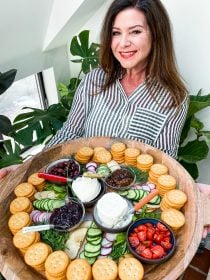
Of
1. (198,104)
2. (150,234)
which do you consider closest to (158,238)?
(150,234)

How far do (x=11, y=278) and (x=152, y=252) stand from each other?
436 millimetres

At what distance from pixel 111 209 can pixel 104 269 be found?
199 mm

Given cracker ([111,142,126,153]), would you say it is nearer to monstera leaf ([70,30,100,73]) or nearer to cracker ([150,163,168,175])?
cracker ([150,163,168,175])

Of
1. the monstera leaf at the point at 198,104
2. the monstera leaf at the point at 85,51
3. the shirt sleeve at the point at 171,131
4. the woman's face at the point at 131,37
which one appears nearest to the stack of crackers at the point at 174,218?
the shirt sleeve at the point at 171,131

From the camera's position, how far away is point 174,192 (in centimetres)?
108

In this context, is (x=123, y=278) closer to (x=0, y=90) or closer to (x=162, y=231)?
(x=162, y=231)

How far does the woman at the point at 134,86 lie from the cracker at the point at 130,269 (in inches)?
26.9

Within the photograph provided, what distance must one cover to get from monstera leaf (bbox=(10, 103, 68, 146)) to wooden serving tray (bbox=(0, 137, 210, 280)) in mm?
570

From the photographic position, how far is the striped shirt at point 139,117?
1.42 m

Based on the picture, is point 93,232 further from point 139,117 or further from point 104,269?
point 139,117

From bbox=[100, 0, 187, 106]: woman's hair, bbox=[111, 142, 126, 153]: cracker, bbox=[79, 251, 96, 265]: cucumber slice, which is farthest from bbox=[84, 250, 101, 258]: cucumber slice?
bbox=[100, 0, 187, 106]: woman's hair

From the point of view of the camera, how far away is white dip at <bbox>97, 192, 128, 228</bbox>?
98 centimetres

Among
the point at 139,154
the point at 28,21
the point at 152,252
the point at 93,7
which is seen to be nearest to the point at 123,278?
the point at 152,252

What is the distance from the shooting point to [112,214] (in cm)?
97
